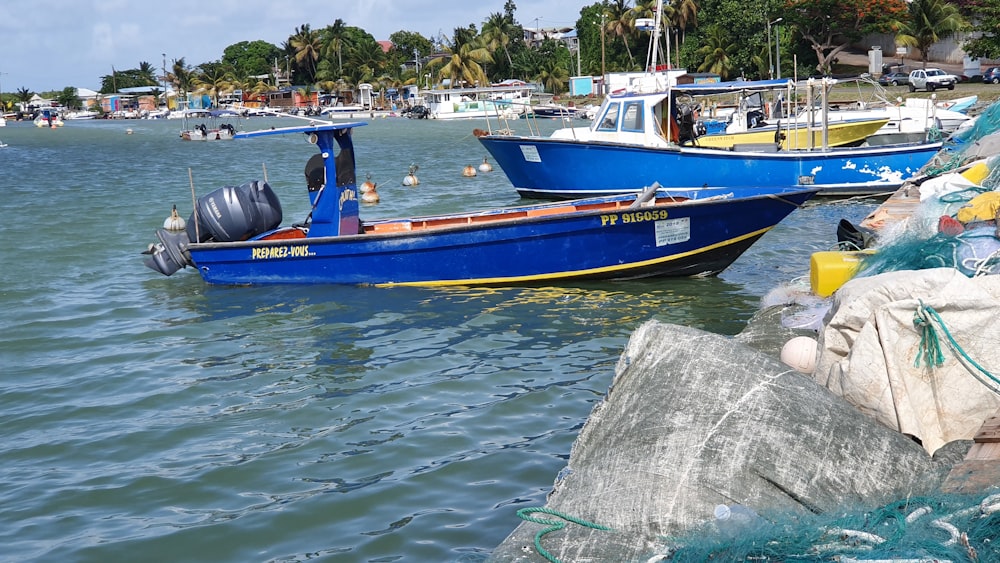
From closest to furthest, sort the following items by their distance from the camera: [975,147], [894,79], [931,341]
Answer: [931,341], [975,147], [894,79]

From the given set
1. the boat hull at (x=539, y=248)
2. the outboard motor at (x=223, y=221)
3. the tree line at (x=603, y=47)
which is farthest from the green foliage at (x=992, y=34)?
the outboard motor at (x=223, y=221)

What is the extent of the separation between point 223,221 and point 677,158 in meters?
9.35

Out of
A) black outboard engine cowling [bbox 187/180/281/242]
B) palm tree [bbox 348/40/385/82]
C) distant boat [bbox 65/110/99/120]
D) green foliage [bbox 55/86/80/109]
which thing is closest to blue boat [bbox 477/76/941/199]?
black outboard engine cowling [bbox 187/180/281/242]

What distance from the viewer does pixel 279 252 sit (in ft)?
40.3

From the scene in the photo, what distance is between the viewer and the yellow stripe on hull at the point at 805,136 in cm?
2266

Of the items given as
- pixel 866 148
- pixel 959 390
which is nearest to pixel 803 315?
pixel 959 390

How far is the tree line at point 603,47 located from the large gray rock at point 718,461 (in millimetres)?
19316

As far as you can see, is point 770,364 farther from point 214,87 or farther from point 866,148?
point 214,87

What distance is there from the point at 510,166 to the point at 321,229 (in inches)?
386

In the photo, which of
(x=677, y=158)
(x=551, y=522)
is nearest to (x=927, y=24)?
(x=677, y=158)

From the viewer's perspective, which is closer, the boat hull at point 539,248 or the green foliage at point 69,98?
the boat hull at point 539,248

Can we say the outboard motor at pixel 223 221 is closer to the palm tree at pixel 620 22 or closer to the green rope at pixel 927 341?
the green rope at pixel 927 341

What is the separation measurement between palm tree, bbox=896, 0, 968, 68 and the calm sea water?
5008 centimetres

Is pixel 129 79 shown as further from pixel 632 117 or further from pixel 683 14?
pixel 632 117
